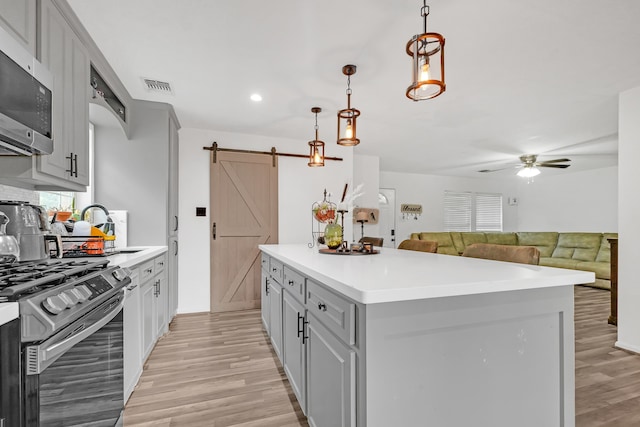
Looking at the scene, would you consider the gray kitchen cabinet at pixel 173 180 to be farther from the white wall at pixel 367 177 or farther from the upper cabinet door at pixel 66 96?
the white wall at pixel 367 177

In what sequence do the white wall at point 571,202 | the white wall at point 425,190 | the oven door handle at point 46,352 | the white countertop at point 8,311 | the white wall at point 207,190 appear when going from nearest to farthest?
the white countertop at point 8,311 → the oven door handle at point 46,352 → the white wall at point 207,190 → the white wall at point 571,202 → the white wall at point 425,190

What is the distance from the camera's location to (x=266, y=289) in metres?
2.96

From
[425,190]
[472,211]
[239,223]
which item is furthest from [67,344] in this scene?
[472,211]

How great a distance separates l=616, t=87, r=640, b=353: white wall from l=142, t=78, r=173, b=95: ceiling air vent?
171 inches

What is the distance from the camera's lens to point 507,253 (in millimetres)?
1850

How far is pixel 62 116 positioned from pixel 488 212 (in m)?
9.02

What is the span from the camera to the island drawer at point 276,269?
2.31m

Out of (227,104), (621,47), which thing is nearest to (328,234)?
(227,104)

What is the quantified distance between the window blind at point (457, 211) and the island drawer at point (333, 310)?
279 inches

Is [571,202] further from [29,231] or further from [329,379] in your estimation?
[29,231]

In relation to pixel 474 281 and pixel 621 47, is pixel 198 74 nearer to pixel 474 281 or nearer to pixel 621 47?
pixel 474 281

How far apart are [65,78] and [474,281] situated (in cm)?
249

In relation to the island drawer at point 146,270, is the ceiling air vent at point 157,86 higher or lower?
higher

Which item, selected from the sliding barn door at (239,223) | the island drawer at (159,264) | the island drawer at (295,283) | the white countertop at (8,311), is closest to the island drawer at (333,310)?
the island drawer at (295,283)
